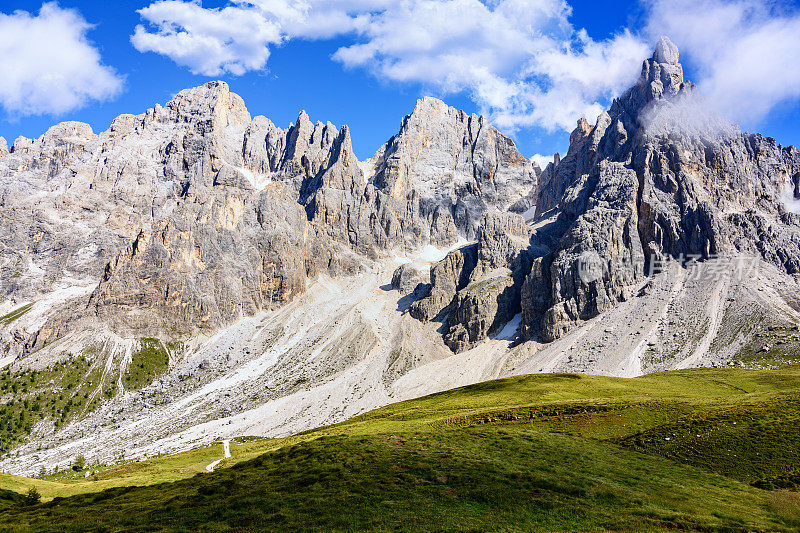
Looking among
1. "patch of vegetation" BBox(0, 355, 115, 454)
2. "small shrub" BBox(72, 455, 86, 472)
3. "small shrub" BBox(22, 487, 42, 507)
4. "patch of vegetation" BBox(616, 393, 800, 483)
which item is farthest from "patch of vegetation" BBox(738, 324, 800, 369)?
"patch of vegetation" BBox(0, 355, 115, 454)

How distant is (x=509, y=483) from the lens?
34781 mm

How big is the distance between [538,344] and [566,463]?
16519 cm

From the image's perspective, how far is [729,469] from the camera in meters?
40.7

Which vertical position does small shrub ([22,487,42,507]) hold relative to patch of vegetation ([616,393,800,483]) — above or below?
above

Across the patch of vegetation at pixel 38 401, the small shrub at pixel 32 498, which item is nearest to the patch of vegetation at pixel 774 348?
the small shrub at pixel 32 498

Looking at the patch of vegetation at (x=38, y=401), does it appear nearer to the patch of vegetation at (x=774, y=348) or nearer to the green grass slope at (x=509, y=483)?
the green grass slope at (x=509, y=483)

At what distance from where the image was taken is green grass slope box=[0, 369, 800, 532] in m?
28.6

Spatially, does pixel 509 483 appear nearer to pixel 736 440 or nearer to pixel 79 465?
pixel 736 440

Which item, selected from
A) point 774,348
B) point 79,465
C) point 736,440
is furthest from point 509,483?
point 774,348

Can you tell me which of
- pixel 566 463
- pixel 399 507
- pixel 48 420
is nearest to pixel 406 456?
pixel 399 507

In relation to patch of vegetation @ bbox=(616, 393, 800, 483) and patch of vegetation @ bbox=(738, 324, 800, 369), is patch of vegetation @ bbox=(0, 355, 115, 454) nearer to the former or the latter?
patch of vegetation @ bbox=(616, 393, 800, 483)

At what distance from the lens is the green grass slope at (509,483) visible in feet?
94.0

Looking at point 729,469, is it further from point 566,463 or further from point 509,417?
point 509,417

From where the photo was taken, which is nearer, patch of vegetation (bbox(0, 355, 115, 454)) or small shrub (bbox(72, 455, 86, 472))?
small shrub (bbox(72, 455, 86, 472))
